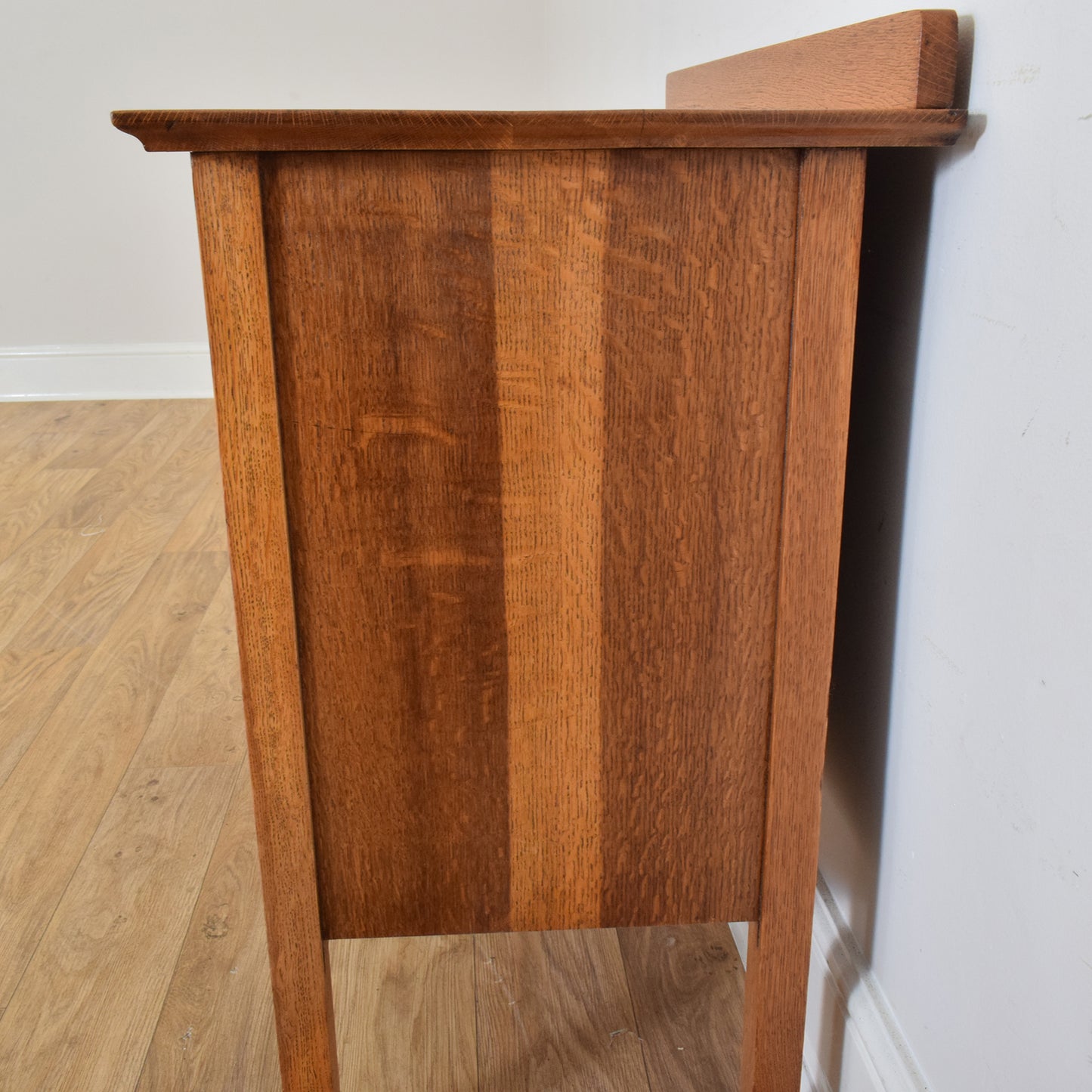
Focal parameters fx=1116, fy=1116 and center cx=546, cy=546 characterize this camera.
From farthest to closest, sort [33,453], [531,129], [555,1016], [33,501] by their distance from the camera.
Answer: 1. [33,453]
2. [33,501]
3. [555,1016]
4. [531,129]

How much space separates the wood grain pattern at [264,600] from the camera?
63cm

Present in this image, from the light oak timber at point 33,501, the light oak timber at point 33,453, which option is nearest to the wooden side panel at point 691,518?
the light oak timber at point 33,501

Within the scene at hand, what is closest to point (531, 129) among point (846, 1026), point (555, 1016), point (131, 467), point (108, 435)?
point (846, 1026)

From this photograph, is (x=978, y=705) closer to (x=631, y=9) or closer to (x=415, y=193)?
(x=415, y=193)

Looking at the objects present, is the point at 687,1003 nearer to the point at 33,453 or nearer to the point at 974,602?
the point at 974,602

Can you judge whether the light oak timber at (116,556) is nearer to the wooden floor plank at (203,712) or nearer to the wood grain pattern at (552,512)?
the wooden floor plank at (203,712)

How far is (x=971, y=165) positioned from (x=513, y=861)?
1.73 feet

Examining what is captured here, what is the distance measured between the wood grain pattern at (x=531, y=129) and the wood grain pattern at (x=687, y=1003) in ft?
2.52

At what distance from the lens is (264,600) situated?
70cm

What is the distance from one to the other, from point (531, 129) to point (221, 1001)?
85cm

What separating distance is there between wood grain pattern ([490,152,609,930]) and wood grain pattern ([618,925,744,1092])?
278 mm

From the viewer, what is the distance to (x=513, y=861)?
30.6 inches

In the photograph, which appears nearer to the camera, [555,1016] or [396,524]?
[396,524]

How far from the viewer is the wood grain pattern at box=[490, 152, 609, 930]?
63 centimetres
